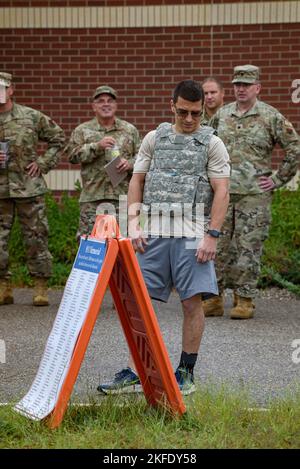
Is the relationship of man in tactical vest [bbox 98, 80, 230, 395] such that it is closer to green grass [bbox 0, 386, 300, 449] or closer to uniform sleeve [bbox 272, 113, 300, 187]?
green grass [bbox 0, 386, 300, 449]

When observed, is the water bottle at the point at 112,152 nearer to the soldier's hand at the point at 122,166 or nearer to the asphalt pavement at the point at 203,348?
the soldier's hand at the point at 122,166

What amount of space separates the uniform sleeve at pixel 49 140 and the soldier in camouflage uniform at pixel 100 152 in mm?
284

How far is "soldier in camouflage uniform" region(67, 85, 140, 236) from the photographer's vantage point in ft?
33.2

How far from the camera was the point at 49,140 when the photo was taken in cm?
1059

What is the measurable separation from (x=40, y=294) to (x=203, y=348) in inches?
100

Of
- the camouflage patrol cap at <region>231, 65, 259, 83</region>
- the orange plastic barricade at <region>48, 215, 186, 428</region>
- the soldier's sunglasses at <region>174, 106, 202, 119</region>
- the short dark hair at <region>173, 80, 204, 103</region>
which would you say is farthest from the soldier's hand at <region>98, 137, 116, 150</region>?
the orange plastic barricade at <region>48, 215, 186, 428</region>

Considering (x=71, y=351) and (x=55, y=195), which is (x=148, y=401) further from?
(x=55, y=195)

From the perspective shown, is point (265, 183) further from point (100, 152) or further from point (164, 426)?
point (164, 426)

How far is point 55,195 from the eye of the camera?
44.8 feet

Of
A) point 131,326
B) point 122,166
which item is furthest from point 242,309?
point 131,326

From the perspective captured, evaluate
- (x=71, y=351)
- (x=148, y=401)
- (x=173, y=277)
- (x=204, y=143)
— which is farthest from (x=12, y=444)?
(x=204, y=143)

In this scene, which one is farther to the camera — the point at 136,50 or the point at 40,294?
the point at 136,50

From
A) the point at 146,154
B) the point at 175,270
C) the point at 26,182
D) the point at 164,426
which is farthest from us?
the point at 26,182

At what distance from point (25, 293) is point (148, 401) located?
18.3 feet
